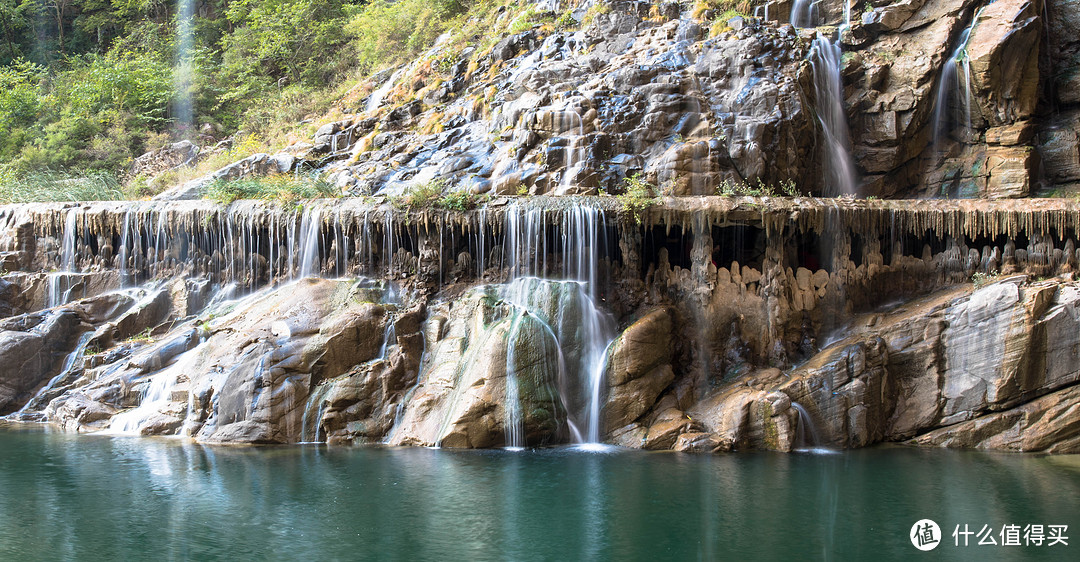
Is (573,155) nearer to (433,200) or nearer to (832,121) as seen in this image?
(433,200)

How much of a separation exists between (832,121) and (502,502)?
13.8 metres

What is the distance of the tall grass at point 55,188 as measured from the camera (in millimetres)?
21953

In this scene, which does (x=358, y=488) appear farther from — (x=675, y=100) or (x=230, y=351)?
(x=675, y=100)

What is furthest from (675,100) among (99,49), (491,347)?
(99,49)

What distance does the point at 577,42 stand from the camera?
76.4 ft

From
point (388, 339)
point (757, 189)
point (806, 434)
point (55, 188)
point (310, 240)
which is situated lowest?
point (806, 434)

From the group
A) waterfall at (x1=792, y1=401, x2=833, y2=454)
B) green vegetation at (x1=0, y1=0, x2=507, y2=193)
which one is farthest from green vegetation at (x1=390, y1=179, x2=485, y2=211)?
green vegetation at (x1=0, y1=0, x2=507, y2=193)

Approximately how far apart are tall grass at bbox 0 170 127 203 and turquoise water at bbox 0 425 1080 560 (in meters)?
9.75

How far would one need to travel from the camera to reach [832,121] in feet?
66.0

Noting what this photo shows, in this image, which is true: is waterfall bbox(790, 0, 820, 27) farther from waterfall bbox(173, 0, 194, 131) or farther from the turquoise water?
waterfall bbox(173, 0, 194, 131)

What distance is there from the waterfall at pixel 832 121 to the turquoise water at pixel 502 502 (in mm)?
7856

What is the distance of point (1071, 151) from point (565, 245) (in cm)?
1272

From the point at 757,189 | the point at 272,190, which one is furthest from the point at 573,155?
the point at 272,190

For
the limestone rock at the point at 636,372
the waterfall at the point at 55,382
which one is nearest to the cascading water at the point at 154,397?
the waterfall at the point at 55,382
